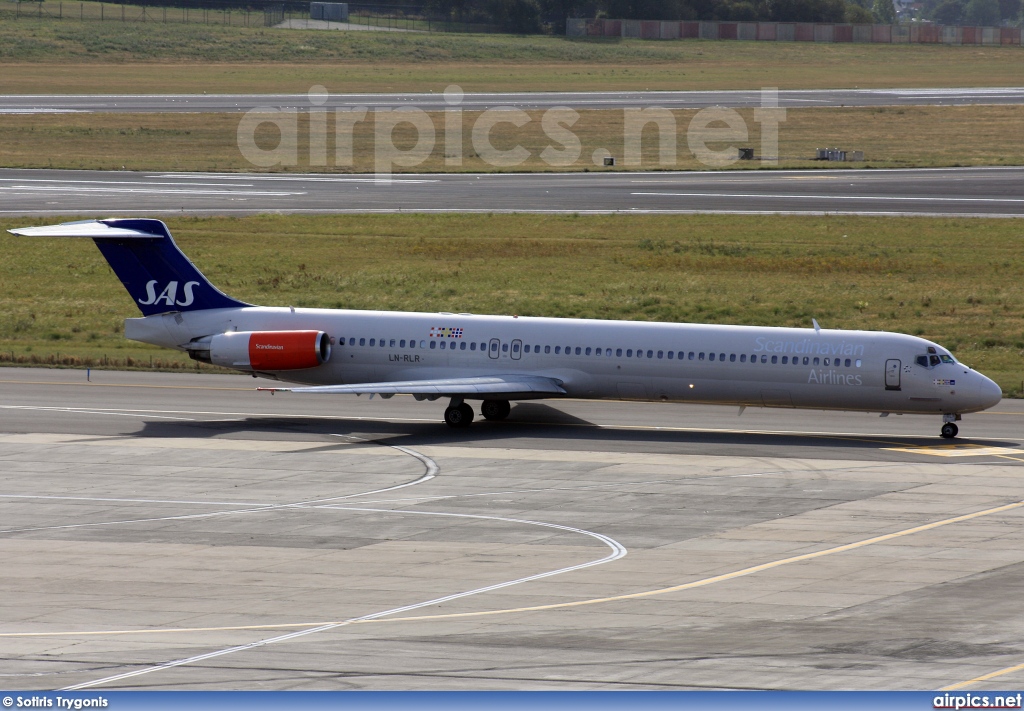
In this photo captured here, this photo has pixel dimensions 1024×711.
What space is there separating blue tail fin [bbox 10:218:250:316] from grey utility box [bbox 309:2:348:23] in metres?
145

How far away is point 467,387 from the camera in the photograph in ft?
134

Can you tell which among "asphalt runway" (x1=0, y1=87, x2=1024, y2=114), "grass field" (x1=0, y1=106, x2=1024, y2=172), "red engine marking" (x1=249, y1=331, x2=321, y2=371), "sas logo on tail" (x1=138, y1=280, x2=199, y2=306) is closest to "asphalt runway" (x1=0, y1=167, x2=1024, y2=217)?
"grass field" (x1=0, y1=106, x2=1024, y2=172)

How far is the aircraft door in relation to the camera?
129 ft

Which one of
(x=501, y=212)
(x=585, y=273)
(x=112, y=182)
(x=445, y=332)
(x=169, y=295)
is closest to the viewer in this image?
(x=445, y=332)

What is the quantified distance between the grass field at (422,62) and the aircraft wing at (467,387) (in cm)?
9572

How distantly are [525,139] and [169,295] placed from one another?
66899 millimetres

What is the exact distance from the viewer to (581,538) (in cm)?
2869

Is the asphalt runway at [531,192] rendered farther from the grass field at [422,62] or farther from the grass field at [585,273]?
the grass field at [422,62]

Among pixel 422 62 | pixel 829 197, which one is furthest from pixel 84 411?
pixel 422 62

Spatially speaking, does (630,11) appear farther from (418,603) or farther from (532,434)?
(418,603)

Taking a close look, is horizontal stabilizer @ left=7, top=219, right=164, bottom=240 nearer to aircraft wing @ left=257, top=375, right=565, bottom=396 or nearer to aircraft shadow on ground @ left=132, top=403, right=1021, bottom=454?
aircraft shadow on ground @ left=132, top=403, right=1021, bottom=454

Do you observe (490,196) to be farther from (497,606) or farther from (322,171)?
(497,606)

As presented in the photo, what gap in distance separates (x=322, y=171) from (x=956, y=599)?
3077 inches

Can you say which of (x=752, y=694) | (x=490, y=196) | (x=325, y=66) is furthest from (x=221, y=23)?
(x=752, y=694)
